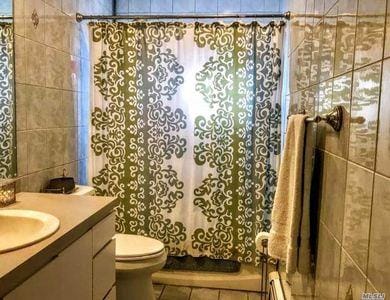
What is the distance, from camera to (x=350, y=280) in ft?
2.89

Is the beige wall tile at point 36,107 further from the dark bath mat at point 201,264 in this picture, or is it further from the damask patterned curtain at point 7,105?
the dark bath mat at point 201,264

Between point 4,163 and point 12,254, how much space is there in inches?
33.7

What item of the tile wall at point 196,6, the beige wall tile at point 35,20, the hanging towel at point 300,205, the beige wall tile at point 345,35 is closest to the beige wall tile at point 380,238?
the beige wall tile at point 345,35

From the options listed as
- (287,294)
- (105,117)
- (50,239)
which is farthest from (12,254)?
(105,117)

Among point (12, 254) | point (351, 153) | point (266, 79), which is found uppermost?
point (266, 79)

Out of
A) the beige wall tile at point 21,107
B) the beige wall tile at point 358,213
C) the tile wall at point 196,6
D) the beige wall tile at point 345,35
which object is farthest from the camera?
the tile wall at point 196,6

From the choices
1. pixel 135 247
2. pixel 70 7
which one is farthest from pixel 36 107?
pixel 135 247

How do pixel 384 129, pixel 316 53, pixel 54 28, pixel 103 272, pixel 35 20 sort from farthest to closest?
pixel 54 28 < pixel 35 20 < pixel 103 272 < pixel 316 53 < pixel 384 129

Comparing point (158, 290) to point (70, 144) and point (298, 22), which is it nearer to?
point (70, 144)

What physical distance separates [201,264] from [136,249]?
85 centimetres

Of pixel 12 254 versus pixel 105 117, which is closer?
pixel 12 254

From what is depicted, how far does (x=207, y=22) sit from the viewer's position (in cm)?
262

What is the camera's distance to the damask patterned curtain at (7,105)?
5.60 feet

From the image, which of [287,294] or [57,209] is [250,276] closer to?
[287,294]
